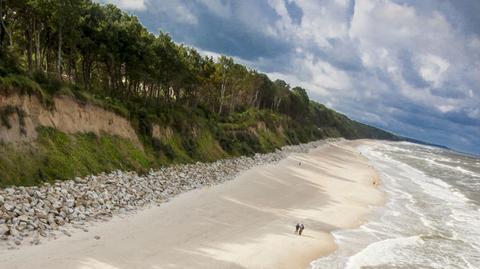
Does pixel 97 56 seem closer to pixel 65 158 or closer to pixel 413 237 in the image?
pixel 65 158

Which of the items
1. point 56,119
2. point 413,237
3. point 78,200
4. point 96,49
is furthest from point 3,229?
point 96,49

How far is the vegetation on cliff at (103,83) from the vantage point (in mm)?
27656

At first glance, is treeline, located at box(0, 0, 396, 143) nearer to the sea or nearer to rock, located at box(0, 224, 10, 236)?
rock, located at box(0, 224, 10, 236)

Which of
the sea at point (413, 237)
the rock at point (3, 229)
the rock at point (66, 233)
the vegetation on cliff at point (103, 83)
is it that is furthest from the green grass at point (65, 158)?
the sea at point (413, 237)

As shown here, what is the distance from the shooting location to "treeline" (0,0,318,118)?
3728 cm

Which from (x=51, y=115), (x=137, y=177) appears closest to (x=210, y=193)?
(x=137, y=177)

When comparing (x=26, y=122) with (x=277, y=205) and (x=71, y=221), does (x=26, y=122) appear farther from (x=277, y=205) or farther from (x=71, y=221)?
(x=277, y=205)

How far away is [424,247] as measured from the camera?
99.9 feet

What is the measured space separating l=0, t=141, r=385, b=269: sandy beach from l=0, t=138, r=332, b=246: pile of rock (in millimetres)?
1026

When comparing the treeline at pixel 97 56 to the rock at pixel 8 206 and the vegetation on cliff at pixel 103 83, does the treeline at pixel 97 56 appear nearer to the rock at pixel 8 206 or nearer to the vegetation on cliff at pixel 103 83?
the vegetation on cliff at pixel 103 83

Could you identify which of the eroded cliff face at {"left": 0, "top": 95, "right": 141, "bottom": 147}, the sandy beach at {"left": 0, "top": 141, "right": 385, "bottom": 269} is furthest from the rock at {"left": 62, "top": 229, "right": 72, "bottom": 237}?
the eroded cliff face at {"left": 0, "top": 95, "right": 141, "bottom": 147}

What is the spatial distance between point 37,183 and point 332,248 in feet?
64.2

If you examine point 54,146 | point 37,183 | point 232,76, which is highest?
point 232,76

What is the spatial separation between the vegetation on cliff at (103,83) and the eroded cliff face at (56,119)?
46 centimetres
